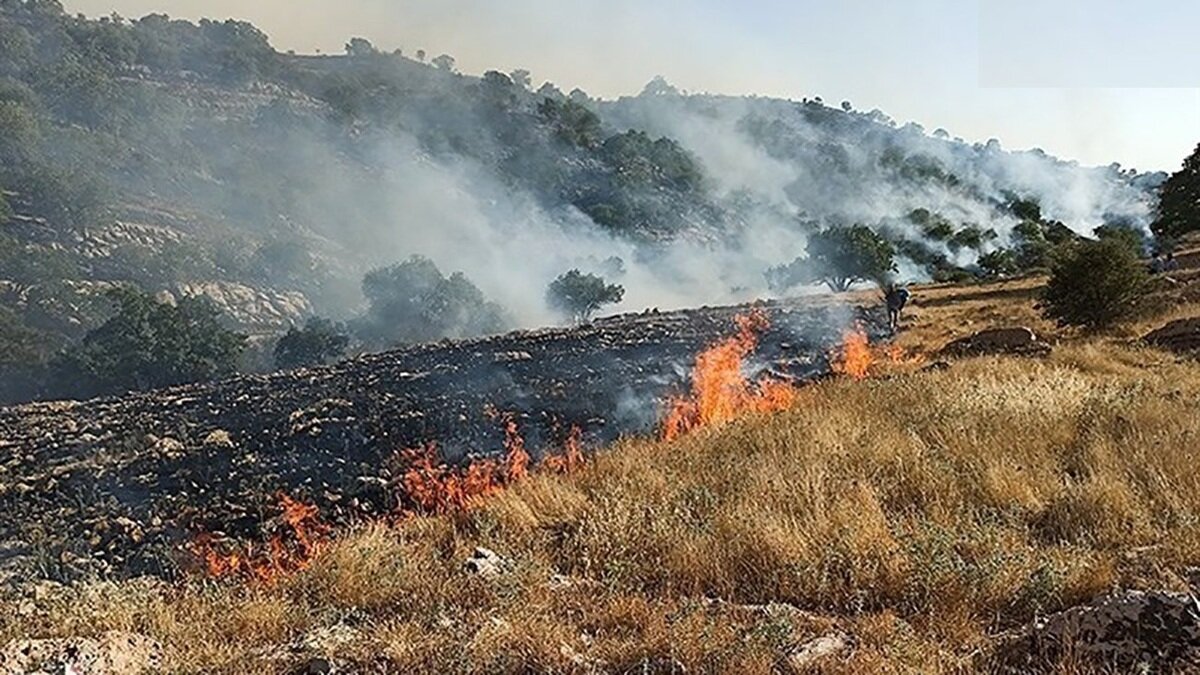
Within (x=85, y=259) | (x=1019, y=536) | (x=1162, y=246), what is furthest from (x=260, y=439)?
(x=85, y=259)

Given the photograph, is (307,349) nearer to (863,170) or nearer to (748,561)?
(748,561)

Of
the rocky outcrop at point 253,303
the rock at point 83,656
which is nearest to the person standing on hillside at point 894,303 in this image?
the rock at point 83,656

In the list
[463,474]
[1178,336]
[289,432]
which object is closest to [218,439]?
[289,432]

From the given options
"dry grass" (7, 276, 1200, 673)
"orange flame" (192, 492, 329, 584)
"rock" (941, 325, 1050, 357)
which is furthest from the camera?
"rock" (941, 325, 1050, 357)

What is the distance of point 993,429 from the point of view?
7.34m

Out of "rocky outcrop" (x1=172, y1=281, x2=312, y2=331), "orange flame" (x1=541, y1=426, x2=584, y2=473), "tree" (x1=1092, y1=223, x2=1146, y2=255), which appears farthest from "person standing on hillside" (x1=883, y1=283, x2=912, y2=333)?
"rocky outcrop" (x1=172, y1=281, x2=312, y2=331)

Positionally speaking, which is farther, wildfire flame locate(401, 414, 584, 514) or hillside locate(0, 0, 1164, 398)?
hillside locate(0, 0, 1164, 398)

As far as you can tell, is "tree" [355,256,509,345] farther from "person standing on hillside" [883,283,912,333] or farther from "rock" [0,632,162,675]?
"rock" [0,632,162,675]

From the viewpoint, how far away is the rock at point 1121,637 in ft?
9.93

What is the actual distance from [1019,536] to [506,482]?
16.9ft

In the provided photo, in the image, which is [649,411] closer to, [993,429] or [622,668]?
[993,429]

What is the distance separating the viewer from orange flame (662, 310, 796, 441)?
33.8ft

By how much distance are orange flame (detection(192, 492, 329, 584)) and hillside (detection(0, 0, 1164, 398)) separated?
3417cm

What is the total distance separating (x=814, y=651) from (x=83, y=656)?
3.52 metres
